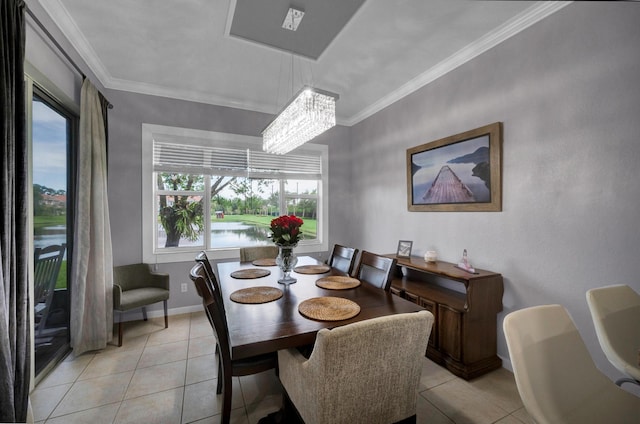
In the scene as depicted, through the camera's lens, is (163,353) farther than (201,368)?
Yes

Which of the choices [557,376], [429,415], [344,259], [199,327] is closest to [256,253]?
[199,327]

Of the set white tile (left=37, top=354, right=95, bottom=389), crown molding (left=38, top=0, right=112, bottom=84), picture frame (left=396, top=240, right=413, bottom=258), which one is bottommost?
white tile (left=37, top=354, right=95, bottom=389)

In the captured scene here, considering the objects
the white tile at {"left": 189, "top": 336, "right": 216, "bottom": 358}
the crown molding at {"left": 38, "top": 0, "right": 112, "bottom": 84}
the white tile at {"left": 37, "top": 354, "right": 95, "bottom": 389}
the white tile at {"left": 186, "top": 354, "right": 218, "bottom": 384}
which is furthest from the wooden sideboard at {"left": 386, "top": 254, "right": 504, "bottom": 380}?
the crown molding at {"left": 38, "top": 0, "right": 112, "bottom": 84}

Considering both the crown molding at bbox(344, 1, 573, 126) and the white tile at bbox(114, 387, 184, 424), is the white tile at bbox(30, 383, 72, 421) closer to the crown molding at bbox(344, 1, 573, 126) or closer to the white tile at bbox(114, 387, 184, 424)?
the white tile at bbox(114, 387, 184, 424)

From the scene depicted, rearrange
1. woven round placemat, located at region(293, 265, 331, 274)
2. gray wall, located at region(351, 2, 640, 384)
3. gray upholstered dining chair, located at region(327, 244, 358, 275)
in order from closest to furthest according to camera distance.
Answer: gray wall, located at region(351, 2, 640, 384) < woven round placemat, located at region(293, 265, 331, 274) < gray upholstered dining chair, located at region(327, 244, 358, 275)

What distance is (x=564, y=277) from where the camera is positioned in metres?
2.09

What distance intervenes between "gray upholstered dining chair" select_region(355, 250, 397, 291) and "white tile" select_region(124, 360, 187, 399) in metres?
1.59

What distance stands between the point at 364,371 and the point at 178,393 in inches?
60.9

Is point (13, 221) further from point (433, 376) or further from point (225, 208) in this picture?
point (433, 376)

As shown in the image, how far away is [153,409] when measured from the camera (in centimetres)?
199

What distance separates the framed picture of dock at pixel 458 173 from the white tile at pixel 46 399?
329cm

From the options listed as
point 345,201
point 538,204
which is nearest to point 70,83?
point 345,201

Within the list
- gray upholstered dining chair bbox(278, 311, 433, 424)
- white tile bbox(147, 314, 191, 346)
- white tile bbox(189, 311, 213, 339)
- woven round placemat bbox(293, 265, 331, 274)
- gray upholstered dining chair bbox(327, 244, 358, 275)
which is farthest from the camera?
white tile bbox(189, 311, 213, 339)

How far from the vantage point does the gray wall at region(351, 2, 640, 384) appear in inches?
72.4
